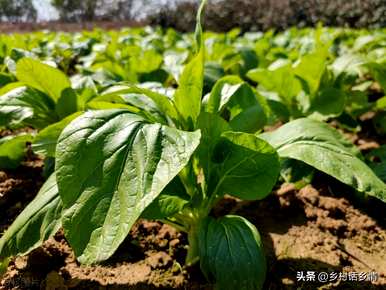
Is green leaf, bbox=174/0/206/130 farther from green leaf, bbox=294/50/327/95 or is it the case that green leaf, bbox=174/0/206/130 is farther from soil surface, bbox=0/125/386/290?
green leaf, bbox=294/50/327/95

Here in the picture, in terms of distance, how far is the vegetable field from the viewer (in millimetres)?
→ 1105

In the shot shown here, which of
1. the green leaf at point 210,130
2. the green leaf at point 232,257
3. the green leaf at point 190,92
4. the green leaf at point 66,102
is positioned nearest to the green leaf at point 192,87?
the green leaf at point 190,92

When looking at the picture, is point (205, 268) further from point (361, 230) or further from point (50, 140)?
point (361, 230)

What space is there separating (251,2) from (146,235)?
37.6ft

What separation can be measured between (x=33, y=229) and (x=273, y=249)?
0.89 m

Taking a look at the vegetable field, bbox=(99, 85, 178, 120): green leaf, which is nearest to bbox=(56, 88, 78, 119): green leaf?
the vegetable field

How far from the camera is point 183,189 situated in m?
1.48

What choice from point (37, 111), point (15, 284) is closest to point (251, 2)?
point (37, 111)

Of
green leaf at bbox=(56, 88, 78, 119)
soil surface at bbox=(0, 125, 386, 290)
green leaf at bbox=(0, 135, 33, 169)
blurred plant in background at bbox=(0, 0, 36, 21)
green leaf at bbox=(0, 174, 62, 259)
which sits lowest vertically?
blurred plant in background at bbox=(0, 0, 36, 21)

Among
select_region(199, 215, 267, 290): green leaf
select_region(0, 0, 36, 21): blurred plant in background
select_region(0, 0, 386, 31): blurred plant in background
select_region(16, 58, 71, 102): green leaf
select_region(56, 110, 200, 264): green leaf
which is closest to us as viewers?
select_region(56, 110, 200, 264): green leaf

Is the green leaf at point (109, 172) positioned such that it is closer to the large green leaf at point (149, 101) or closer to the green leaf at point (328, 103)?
the large green leaf at point (149, 101)

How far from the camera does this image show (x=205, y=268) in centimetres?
127

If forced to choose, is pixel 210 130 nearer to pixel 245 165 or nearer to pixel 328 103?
pixel 245 165

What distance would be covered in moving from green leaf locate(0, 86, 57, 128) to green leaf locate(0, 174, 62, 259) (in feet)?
2.23
